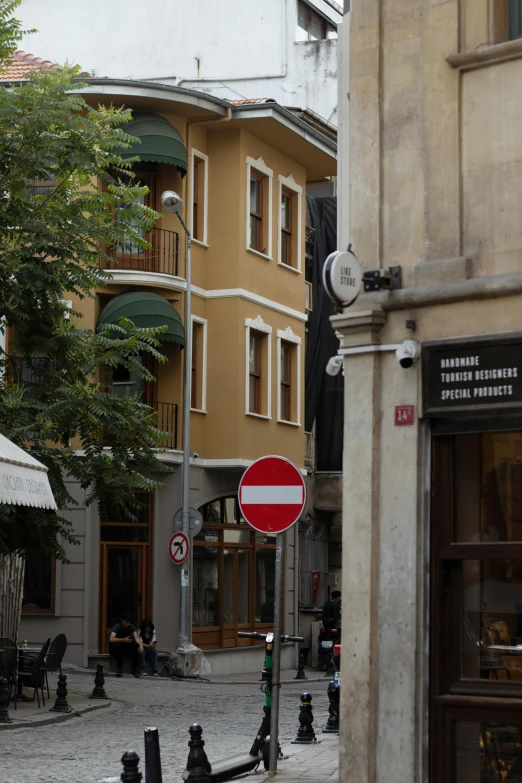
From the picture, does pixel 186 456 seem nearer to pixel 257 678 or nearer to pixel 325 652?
pixel 257 678

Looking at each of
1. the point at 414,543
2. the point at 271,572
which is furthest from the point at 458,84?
the point at 271,572

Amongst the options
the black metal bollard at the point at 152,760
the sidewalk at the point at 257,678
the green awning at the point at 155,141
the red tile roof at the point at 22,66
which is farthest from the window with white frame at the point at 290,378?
the black metal bollard at the point at 152,760

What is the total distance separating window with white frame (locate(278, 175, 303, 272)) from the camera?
3631 cm

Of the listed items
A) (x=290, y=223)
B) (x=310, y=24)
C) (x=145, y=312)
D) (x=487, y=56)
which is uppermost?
(x=310, y=24)

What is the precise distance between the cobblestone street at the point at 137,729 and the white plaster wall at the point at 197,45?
19602mm

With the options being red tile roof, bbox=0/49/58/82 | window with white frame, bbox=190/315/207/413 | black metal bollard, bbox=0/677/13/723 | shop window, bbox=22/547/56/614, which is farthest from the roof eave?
black metal bollard, bbox=0/677/13/723

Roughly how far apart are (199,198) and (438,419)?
23832 millimetres

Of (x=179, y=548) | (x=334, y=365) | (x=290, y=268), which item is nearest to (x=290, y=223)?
(x=290, y=268)

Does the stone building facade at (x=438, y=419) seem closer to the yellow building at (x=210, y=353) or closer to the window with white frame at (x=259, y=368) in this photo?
the yellow building at (x=210, y=353)

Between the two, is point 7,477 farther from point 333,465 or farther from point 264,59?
point 264,59

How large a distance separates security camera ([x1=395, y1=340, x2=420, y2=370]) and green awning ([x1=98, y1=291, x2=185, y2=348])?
66.2 ft

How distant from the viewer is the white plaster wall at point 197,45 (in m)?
40.7

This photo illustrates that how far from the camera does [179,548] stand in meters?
30.0

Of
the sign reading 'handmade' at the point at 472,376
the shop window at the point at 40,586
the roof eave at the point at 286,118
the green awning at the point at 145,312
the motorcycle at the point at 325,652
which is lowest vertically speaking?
the motorcycle at the point at 325,652
